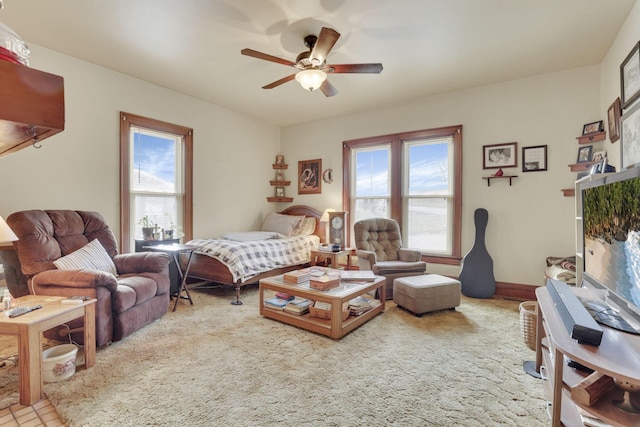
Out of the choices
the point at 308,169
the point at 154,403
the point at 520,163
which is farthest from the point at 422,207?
the point at 154,403

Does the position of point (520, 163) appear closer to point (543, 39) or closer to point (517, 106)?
point (517, 106)

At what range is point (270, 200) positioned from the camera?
5.76m

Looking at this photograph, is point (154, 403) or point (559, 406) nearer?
point (559, 406)

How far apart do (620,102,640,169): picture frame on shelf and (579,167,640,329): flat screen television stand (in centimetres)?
85

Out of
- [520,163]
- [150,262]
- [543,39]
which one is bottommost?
[150,262]

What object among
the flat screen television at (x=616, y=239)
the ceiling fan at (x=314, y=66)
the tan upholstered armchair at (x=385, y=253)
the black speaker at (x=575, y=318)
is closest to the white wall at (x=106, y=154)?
the ceiling fan at (x=314, y=66)

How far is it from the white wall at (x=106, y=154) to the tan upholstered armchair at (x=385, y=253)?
230 centimetres

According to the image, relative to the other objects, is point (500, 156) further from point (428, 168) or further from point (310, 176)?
point (310, 176)

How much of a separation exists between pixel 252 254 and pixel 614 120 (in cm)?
397

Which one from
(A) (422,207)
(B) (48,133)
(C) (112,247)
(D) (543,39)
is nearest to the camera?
(B) (48,133)

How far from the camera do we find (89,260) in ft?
8.65

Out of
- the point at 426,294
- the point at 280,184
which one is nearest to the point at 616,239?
the point at 426,294

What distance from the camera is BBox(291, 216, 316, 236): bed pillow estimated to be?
507cm

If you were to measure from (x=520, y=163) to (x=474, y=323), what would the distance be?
2.14 meters
